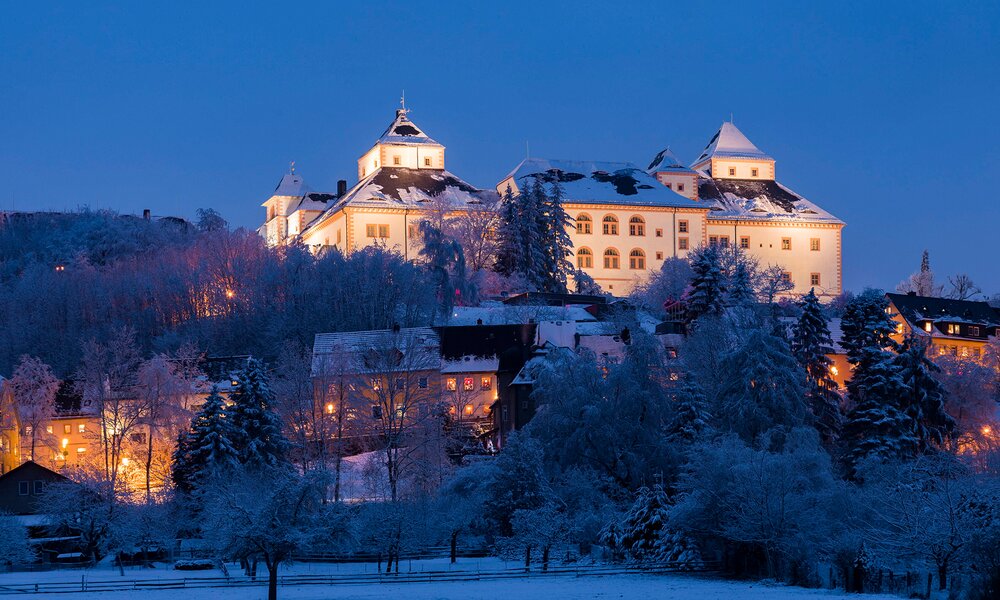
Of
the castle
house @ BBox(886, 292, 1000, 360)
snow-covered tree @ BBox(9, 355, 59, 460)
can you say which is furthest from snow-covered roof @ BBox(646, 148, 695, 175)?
snow-covered tree @ BBox(9, 355, 59, 460)

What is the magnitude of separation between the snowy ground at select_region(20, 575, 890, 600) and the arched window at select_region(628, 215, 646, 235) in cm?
7457

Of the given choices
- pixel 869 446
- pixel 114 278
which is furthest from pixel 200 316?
pixel 869 446

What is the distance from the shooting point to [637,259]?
387ft

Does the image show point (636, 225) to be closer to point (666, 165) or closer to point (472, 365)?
point (666, 165)

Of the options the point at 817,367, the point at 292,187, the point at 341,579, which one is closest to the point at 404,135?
the point at 292,187

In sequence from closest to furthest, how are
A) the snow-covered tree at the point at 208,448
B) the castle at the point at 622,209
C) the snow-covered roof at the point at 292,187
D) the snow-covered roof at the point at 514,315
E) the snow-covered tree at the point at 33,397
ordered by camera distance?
1. the snow-covered tree at the point at 208,448
2. the snow-covered tree at the point at 33,397
3. the snow-covered roof at the point at 514,315
4. the castle at the point at 622,209
5. the snow-covered roof at the point at 292,187

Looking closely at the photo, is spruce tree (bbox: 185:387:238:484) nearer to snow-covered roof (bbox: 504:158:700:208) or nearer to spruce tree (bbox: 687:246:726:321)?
spruce tree (bbox: 687:246:726:321)

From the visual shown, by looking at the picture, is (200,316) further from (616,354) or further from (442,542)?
(442,542)

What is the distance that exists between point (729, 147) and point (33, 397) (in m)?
84.5

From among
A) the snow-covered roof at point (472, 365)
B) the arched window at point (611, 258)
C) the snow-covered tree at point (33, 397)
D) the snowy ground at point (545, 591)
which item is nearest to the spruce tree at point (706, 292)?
the snow-covered roof at point (472, 365)

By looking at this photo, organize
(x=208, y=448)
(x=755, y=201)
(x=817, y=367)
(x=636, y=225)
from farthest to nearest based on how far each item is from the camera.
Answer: (x=755, y=201) < (x=636, y=225) < (x=817, y=367) < (x=208, y=448)

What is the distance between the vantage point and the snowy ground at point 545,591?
4075 centimetres

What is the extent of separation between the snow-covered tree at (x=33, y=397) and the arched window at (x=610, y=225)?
5357 cm

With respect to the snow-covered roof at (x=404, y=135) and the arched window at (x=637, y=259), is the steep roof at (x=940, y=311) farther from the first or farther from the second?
the snow-covered roof at (x=404, y=135)
